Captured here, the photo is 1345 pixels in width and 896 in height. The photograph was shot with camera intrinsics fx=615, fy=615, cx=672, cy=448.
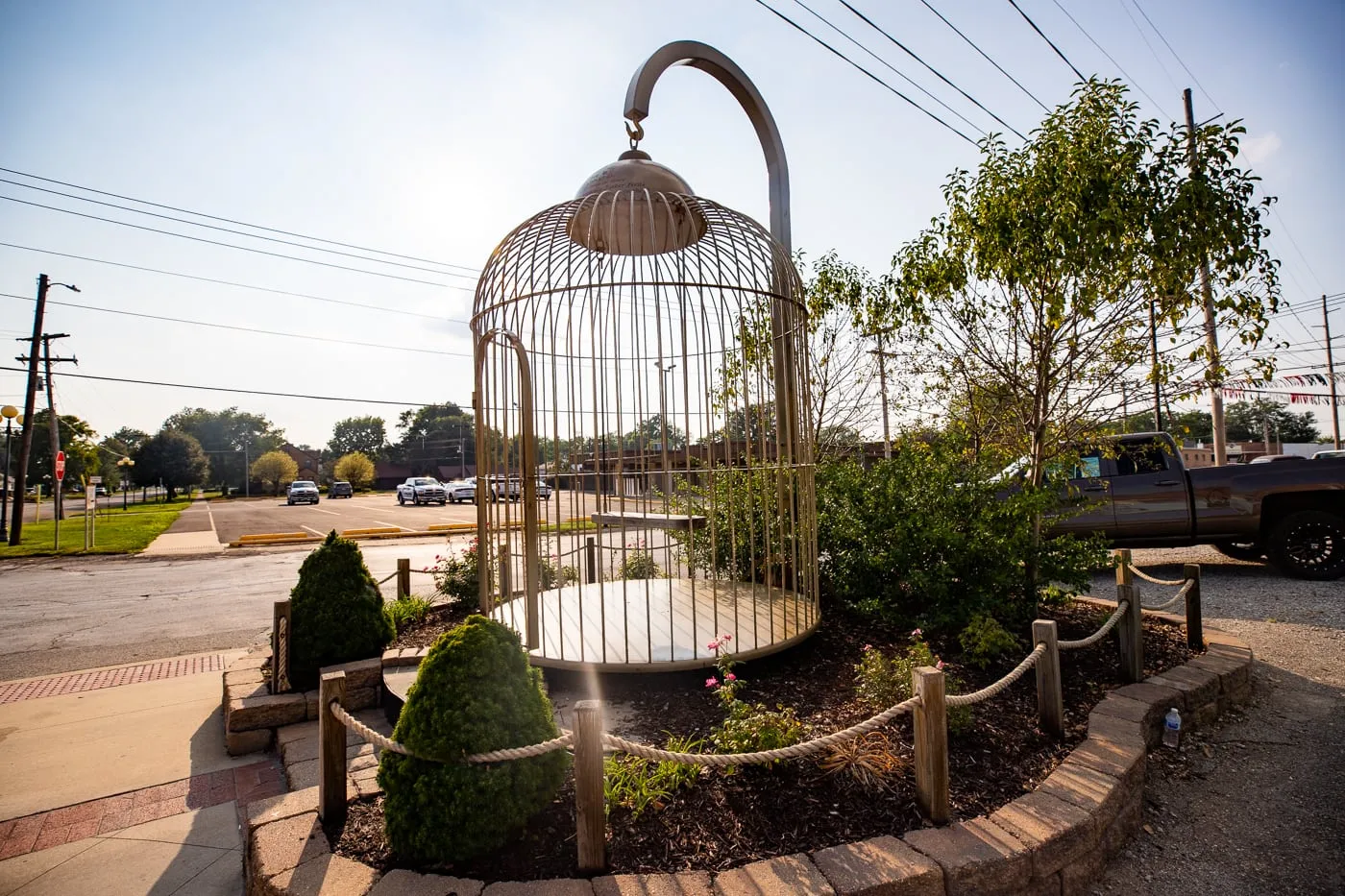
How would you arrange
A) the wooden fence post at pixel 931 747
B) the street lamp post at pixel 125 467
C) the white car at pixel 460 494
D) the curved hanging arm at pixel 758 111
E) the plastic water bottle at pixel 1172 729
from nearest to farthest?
the wooden fence post at pixel 931 747, the plastic water bottle at pixel 1172 729, the curved hanging arm at pixel 758 111, the street lamp post at pixel 125 467, the white car at pixel 460 494

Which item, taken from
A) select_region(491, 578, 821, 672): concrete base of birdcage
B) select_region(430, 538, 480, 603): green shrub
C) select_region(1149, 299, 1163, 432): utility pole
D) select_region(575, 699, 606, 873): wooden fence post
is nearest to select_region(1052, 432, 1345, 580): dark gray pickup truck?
select_region(1149, 299, 1163, 432): utility pole

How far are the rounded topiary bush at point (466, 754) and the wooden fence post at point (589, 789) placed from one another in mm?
266

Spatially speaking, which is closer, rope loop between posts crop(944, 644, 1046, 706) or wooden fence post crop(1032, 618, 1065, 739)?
rope loop between posts crop(944, 644, 1046, 706)

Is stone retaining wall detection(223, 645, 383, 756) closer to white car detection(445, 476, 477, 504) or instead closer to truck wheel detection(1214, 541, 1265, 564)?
truck wheel detection(1214, 541, 1265, 564)

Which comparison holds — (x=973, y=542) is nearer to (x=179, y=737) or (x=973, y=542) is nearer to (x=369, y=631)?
(x=369, y=631)

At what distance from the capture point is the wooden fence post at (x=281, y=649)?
3.97 m

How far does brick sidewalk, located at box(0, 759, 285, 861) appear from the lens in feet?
9.48

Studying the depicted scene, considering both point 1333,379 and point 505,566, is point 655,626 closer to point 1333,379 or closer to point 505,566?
point 505,566

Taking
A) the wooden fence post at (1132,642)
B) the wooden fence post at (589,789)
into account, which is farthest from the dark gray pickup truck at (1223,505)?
the wooden fence post at (589,789)

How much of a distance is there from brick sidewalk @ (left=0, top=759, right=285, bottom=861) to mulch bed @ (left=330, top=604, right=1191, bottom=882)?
1268 mm

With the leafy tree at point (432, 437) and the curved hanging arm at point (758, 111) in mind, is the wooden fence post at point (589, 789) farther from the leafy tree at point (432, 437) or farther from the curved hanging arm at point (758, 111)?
the leafy tree at point (432, 437)

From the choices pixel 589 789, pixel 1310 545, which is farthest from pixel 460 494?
pixel 589 789

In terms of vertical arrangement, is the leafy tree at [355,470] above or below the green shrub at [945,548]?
above

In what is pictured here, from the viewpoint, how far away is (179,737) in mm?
3969
